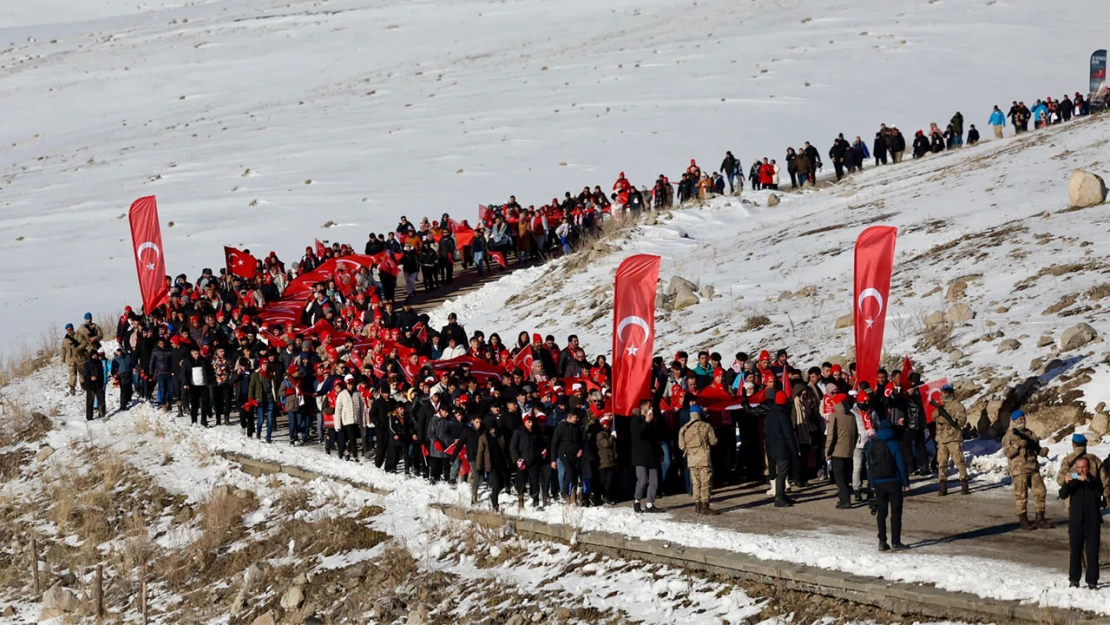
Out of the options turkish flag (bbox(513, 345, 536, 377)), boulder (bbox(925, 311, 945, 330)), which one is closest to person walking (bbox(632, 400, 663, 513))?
turkish flag (bbox(513, 345, 536, 377))

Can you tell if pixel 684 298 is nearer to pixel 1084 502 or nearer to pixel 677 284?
pixel 677 284

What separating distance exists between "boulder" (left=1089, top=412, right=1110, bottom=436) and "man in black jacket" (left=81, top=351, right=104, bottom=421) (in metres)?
17.3

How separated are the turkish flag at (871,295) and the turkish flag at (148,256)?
50.8 ft

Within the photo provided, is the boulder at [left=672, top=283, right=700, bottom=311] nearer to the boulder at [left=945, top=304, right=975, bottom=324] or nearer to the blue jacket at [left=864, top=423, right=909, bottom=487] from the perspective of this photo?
the boulder at [left=945, top=304, right=975, bottom=324]

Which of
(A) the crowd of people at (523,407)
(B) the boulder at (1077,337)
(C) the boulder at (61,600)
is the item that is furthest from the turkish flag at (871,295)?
(C) the boulder at (61,600)

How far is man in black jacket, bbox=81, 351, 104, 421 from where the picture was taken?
83.2 ft

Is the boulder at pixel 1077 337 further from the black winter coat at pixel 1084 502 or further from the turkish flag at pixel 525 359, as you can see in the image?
the black winter coat at pixel 1084 502

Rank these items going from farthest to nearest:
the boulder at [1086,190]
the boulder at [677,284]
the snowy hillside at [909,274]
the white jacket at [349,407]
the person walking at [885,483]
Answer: the boulder at [677,284] → the boulder at [1086,190] → the snowy hillside at [909,274] → the white jacket at [349,407] → the person walking at [885,483]

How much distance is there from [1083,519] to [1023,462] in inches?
78.8

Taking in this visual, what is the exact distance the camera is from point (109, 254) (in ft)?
149

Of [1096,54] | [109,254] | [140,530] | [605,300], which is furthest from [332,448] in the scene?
[1096,54]

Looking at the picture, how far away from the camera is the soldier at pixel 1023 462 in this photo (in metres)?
13.6

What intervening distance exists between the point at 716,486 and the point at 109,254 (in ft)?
108

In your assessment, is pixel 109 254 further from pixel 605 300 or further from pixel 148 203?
pixel 605 300
